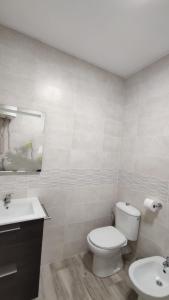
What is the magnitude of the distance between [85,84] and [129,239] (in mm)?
1949

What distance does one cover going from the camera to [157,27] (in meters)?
1.29

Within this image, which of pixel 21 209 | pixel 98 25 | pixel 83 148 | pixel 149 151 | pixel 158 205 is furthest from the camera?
pixel 83 148

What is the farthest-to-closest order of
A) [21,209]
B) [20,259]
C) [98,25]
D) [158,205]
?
1. [158,205]
2. [21,209]
3. [98,25]
4. [20,259]

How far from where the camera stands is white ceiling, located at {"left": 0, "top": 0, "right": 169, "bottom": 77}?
116cm

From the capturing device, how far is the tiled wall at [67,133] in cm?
149

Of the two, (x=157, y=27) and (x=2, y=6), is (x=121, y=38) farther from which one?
(x=2, y=6)

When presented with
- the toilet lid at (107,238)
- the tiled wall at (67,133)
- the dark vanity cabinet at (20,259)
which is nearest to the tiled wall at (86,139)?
the tiled wall at (67,133)

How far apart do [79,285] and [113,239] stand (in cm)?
55

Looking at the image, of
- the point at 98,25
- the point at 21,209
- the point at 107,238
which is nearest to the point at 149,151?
the point at 107,238

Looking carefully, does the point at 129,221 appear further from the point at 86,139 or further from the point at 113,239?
the point at 86,139

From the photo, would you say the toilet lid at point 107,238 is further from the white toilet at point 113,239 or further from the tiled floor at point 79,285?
the tiled floor at point 79,285

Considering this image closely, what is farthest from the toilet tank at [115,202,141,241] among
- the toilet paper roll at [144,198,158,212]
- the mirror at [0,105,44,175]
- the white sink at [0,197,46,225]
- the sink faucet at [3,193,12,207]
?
the sink faucet at [3,193,12,207]

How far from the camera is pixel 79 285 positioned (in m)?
1.50

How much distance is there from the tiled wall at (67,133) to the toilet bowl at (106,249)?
1.06 feet
